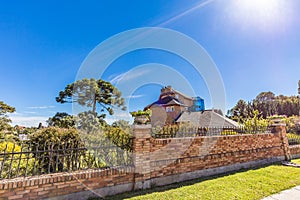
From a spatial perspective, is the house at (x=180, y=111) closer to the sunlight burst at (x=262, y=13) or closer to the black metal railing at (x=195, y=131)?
the sunlight burst at (x=262, y=13)

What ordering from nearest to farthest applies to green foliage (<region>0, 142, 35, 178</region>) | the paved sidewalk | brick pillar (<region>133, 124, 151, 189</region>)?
green foliage (<region>0, 142, 35, 178</region>), the paved sidewalk, brick pillar (<region>133, 124, 151, 189</region>)

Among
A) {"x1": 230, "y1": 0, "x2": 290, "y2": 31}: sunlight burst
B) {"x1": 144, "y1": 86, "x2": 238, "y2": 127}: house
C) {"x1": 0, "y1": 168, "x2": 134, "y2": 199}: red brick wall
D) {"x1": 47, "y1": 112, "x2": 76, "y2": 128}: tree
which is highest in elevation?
{"x1": 230, "y1": 0, "x2": 290, "y2": 31}: sunlight burst

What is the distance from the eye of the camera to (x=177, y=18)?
7469 mm

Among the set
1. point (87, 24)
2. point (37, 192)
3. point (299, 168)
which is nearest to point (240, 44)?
point (299, 168)

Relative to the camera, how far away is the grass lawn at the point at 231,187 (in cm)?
349

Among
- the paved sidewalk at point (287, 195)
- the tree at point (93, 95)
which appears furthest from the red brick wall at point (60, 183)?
the tree at point (93, 95)

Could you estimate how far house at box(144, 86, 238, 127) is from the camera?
19.9 metres

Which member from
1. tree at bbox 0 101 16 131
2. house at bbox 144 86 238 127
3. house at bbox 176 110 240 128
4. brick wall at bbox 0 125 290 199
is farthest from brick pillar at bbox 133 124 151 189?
house at bbox 144 86 238 127

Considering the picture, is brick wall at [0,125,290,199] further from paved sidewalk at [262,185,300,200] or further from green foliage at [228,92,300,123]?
green foliage at [228,92,300,123]

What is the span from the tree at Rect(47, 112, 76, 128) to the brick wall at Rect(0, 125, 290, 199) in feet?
28.8

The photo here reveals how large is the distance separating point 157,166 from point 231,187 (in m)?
1.89

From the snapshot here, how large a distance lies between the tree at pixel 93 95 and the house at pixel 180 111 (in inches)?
226

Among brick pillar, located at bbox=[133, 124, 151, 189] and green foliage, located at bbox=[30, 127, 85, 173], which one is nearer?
green foliage, located at bbox=[30, 127, 85, 173]

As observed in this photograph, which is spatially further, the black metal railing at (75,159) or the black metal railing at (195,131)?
the black metal railing at (195,131)
